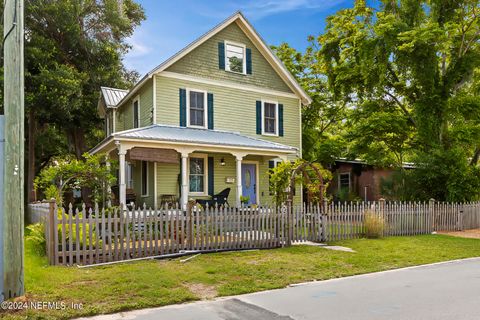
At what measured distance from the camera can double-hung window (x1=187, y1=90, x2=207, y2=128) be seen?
1812 centimetres

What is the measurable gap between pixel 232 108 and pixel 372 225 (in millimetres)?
8862

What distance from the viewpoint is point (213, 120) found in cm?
1856

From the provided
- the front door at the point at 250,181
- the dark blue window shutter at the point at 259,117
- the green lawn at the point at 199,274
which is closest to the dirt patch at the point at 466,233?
the green lawn at the point at 199,274

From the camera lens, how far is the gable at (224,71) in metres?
18.2

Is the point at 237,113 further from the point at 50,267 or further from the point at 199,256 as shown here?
the point at 50,267

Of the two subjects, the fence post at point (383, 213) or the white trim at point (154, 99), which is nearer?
the fence post at point (383, 213)

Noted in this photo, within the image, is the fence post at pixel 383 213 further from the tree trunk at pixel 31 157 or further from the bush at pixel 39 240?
the tree trunk at pixel 31 157

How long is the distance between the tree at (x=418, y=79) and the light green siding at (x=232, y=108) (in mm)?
4625

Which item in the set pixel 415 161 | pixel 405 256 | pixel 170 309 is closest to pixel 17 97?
pixel 170 309

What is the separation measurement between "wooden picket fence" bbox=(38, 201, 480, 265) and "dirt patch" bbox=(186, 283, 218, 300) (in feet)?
8.94

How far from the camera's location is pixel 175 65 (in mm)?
17750

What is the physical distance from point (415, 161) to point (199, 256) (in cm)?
1400

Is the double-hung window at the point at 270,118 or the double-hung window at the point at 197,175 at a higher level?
the double-hung window at the point at 270,118

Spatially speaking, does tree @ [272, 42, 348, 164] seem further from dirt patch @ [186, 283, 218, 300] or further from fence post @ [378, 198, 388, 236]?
dirt patch @ [186, 283, 218, 300]
